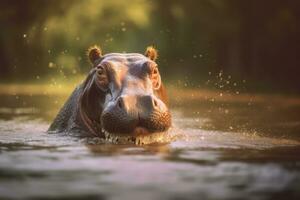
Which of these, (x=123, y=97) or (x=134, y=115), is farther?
(x=123, y=97)

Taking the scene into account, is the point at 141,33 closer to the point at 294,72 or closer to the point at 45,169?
the point at 294,72

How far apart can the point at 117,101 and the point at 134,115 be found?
0.23m

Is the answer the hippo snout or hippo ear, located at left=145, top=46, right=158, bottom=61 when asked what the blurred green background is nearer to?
hippo ear, located at left=145, top=46, right=158, bottom=61

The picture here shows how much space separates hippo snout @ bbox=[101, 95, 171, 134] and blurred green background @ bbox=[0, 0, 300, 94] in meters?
12.2

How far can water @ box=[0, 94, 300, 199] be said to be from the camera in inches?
148

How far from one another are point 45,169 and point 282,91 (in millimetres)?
14326

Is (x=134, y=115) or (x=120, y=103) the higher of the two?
(x=120, y=103)

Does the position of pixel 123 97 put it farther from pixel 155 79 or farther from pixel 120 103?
pixel 155 79

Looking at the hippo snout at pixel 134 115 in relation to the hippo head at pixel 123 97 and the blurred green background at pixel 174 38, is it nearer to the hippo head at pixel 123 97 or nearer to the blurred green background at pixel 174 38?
the hippo head at pixel 123 97

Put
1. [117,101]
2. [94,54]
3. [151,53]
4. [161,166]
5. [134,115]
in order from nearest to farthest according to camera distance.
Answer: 1. [161,166]
2. [134,115]
3. [117,101]
4. [94,54]
5. [151,53]

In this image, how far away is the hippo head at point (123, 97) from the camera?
6094mm

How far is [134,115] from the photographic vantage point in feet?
19.8

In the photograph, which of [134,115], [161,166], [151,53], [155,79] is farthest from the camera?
[151,53]

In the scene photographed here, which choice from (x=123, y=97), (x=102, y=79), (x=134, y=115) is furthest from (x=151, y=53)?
(x=134, y=115)
